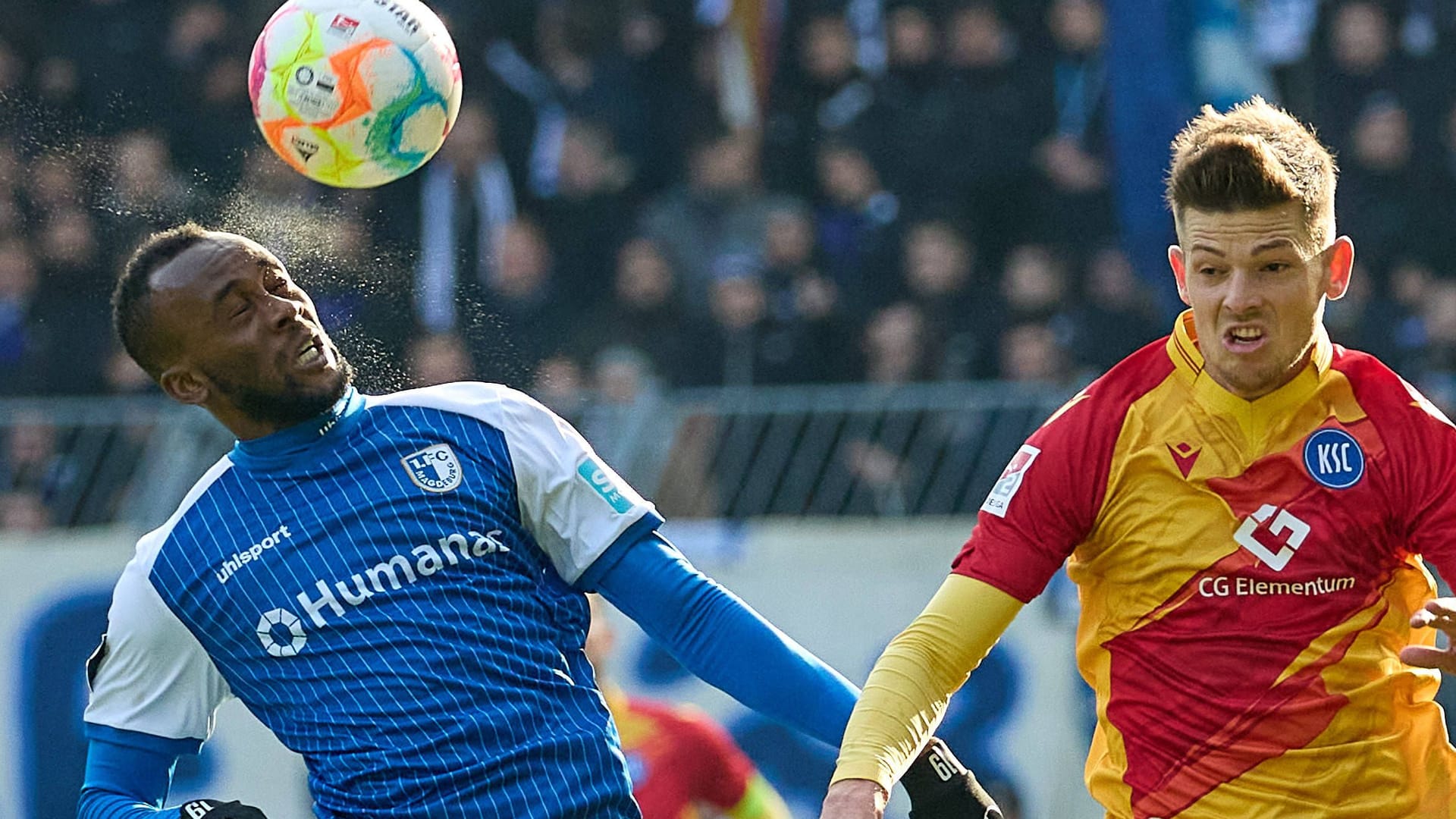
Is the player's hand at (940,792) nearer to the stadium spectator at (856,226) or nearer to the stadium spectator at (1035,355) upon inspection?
the stadium spectator at (1035,355)

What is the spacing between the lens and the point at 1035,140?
10438mm

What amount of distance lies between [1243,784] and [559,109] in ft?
24.6

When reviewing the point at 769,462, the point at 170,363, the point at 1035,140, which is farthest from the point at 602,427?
the point at 170,363

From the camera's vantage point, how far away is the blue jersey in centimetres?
434

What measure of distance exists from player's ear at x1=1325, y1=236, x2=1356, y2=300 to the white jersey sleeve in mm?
1504

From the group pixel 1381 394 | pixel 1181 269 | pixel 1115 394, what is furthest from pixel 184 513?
pixel 1381 394

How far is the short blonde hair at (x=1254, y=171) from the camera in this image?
416cm

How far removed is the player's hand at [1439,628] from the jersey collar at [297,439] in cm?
229

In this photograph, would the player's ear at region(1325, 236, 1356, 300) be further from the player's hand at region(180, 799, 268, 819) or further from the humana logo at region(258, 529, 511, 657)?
the player's hand at region(180, 799, 268, 819)

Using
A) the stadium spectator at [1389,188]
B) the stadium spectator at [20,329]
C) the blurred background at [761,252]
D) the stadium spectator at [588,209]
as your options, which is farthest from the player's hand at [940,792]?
the stadium spectator at [20,329]

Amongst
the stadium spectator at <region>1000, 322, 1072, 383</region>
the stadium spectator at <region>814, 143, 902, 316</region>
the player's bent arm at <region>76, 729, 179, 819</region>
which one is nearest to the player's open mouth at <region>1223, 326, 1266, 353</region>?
the player's bent arm at <region>76, 729, 179, 819</region>

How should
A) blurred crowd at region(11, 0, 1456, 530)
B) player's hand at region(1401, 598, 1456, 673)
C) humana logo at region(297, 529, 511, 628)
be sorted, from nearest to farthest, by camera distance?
player's hand at region(1401, 598, 1456, 673)
humana logo at region(297, 529, 511, 628)
blurred crowd at region(11, 0, 1456, 530)

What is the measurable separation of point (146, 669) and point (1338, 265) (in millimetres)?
2721

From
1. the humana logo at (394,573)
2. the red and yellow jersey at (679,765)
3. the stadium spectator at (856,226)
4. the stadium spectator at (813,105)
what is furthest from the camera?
the stadium spectator at (813,105)
